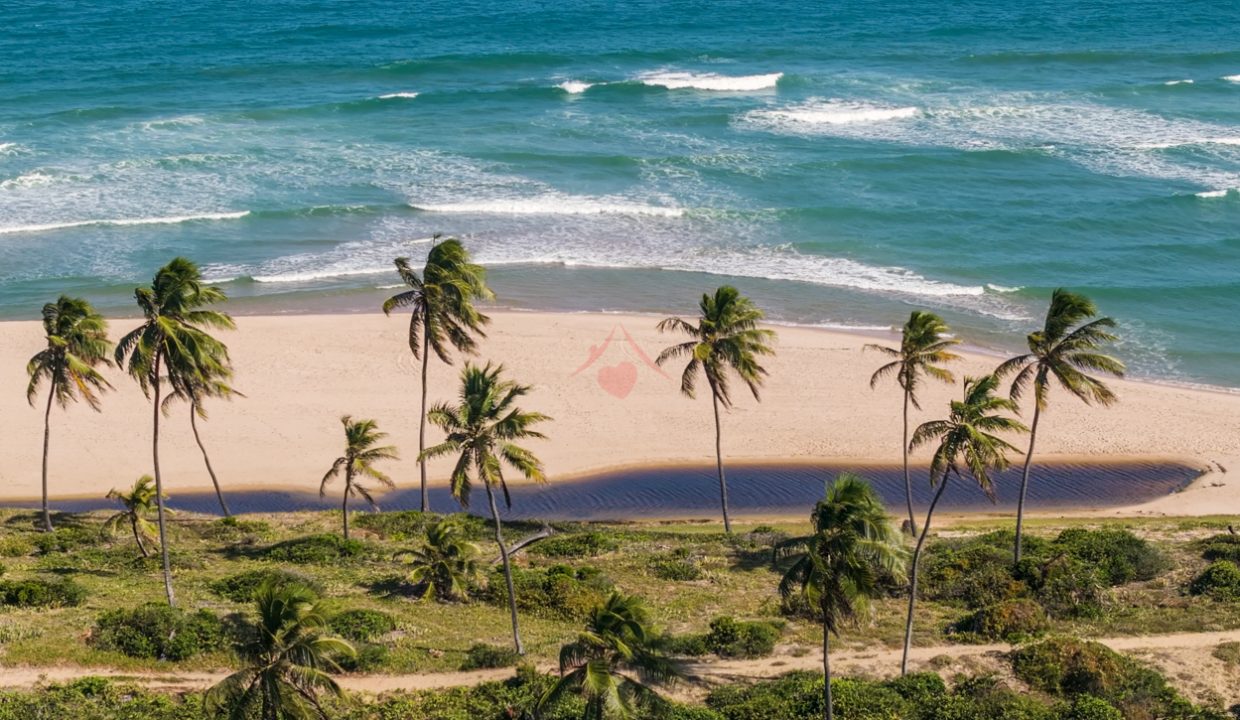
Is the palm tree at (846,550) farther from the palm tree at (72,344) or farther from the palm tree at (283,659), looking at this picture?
the palm tree at (72,344)

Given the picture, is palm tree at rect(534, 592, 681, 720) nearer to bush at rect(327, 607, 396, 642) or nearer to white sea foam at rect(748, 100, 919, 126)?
bush at rect(327, 607, 396, 642)

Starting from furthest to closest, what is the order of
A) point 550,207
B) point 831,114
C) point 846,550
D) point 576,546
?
1. point 831,114
2. point 550,207
3. point 576,546
4. point 846,550

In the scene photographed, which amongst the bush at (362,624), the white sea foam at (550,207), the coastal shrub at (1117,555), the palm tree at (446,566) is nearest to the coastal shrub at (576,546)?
the palm tree at (446,566)

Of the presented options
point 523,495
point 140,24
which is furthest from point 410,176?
point 140,24

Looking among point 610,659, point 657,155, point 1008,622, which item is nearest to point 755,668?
point 1008,622

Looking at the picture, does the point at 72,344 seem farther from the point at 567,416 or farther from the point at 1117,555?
the point at 1117,555

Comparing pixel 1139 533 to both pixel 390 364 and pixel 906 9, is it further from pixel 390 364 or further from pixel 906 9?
pixel 906 9

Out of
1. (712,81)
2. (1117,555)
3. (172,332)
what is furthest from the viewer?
(712,81)
